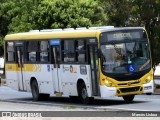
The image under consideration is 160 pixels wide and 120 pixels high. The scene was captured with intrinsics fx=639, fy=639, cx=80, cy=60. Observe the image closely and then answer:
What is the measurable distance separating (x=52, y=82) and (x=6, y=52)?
463 centimetres

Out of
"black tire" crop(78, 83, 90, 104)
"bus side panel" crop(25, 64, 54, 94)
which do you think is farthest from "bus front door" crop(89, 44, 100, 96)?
"bus side panel" crop(25, 64, 54, 94)

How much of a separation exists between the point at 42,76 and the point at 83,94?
11.3 ft

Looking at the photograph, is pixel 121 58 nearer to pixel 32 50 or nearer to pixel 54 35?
pixel 54 35

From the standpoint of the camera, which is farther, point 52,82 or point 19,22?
point 19,22

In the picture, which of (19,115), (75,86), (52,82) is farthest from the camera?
(52,82)

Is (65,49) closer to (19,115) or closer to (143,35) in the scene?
(143,35)

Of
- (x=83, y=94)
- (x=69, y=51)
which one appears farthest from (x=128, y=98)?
(x=69, y=51)

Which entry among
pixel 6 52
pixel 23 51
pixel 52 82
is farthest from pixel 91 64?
pixel 6 52

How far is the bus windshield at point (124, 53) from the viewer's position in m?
23.3

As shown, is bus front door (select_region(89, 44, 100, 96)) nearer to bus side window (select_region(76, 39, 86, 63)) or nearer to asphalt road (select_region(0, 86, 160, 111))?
bus side window (select_region(76, 39, 86, 63))

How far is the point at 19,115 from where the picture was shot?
1755cm

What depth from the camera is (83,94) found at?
80.9 feet

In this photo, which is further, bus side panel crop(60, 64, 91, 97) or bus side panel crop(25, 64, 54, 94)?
bus side panel crop(25, 64, 54, 94)

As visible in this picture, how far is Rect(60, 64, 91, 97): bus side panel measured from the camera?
24000mm
